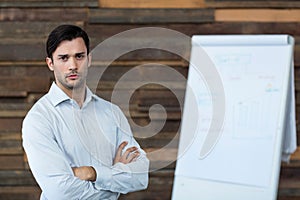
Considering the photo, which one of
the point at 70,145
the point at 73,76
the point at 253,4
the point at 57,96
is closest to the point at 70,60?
the point at 73,76

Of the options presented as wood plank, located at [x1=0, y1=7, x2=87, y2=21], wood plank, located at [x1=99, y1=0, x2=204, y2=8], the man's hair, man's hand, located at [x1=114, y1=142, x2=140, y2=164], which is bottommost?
man's hand, located at [x1=114, y1=142, x2=140, y2=164]

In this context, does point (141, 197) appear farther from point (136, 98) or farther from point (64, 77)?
point (64, 77)

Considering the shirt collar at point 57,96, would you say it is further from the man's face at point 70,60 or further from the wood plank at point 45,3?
the wood plank at point 45,3

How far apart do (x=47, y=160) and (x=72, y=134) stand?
11 centimetres

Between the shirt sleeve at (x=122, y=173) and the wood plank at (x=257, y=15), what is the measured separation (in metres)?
2.09

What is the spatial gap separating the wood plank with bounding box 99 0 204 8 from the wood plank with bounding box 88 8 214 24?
31 millimetres

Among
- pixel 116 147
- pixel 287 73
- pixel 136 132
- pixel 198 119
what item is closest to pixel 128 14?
pixel 136 132

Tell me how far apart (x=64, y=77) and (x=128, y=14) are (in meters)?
2.25

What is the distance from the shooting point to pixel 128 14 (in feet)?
13.7

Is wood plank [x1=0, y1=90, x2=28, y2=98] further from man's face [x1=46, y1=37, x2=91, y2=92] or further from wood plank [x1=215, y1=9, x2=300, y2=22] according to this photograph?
man's face [x1=46, y1=37, x2=91, y2=92]

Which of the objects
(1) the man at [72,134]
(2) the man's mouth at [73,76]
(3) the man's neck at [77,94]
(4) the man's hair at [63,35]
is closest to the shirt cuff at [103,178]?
(1) the man at [72,134]

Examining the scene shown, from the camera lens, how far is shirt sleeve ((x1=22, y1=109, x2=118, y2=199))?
199cm

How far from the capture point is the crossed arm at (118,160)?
208 cm

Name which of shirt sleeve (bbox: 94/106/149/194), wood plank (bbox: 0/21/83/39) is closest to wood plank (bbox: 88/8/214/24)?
wood plank (bbox: 0/21/83/39)
